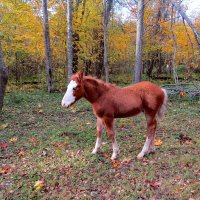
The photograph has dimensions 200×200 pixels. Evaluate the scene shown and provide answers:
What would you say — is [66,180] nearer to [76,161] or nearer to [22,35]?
[76,161]

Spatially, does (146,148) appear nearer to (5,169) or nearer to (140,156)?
(140,156)

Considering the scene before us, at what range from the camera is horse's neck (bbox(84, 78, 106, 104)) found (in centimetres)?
484

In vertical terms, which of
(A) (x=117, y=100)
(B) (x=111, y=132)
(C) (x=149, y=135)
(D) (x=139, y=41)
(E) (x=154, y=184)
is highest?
(D) (x=139, y=41)

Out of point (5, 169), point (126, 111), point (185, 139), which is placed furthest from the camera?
point (185, 139)

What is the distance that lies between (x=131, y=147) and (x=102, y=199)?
2.13 metres

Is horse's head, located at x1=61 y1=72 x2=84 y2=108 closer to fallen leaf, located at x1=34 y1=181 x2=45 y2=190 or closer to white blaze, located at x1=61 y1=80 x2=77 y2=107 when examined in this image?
white blaze, located at x1=61 y1=80 x2=77 y2=107

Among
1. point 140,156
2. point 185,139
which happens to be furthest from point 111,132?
point 185,139

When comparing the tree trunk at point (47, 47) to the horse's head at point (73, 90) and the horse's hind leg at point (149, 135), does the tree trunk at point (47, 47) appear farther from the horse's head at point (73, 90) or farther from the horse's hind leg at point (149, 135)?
the horse's hind leg at point (149, 135)

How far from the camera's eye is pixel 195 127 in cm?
734

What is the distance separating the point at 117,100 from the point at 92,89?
0.55m

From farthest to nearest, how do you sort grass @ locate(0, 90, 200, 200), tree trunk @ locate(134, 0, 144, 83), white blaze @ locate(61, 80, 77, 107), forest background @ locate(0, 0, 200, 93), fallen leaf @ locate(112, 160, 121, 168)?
1. forest background @ locate(0, 0, 200, 93)
2. tree trunk @ locate(134, 0, 144, 83)
3. fallen leaf @ locate(112, 160, 121, 168)
4. white blaze @ locate(61, 80, 77, 107)
5. grass @ locate(0, 90, 200, 200)

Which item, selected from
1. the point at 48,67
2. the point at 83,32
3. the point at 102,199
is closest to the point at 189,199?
the point at 102,199

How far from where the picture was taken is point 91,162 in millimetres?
4934

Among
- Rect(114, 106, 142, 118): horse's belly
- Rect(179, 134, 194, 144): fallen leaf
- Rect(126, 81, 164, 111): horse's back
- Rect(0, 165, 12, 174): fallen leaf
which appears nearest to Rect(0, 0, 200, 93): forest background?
Rect(179, 134, 194, 144): fallen leaf
